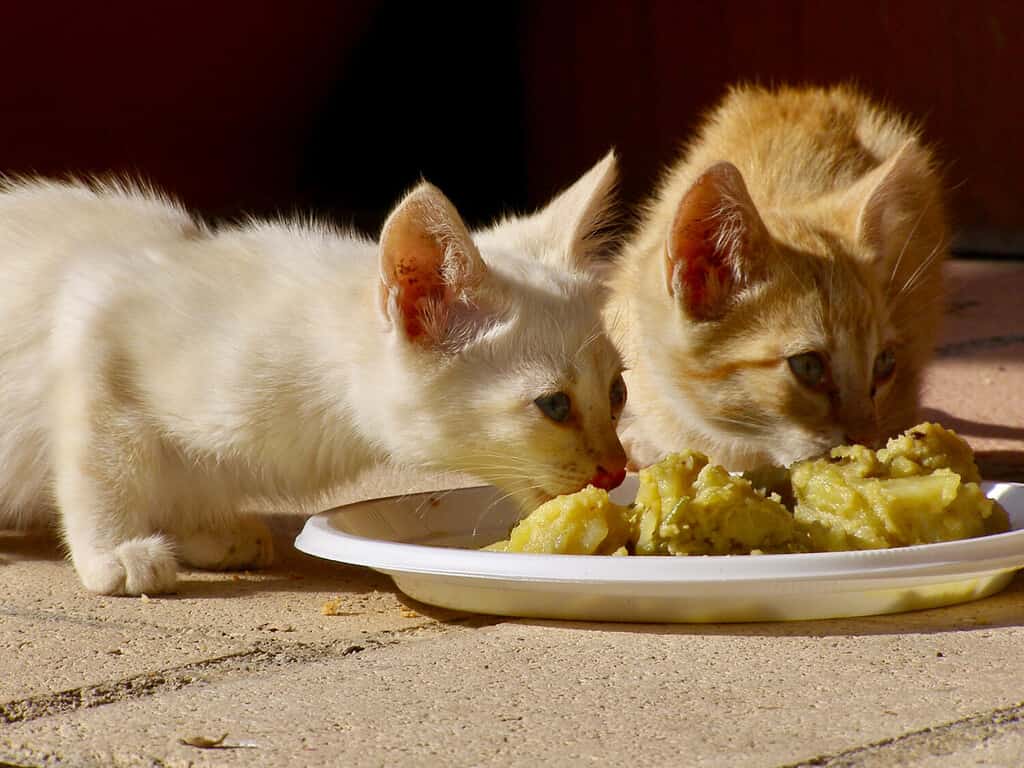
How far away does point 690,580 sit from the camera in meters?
1.88

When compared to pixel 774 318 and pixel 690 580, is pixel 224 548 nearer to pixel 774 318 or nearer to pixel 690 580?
pixel 690 580

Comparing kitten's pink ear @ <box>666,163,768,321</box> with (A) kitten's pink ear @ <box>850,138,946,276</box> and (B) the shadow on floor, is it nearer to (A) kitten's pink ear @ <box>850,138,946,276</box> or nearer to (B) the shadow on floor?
(A) kitten's pink ear @ <box>850,138,946,276</box>

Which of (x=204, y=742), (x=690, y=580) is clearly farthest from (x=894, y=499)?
(x=204, y=742)

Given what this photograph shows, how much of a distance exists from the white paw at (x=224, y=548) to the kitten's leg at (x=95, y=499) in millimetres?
138

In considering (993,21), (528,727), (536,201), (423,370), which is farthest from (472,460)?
(536,201)

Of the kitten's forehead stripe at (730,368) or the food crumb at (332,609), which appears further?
the kitten's forehead stripe at (730,368)

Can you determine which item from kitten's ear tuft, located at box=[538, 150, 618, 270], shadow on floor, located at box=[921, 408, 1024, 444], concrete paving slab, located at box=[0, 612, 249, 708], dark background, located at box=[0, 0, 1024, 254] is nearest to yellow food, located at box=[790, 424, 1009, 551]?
kitten's ear tuft, located at box=[538, 150, 618, 270]

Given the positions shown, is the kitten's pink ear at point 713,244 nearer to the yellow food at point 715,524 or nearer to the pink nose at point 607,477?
the pink nose at point 607,477

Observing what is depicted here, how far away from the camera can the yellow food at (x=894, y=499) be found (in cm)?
205

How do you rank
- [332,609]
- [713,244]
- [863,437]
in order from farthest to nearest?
[713,244], [863,437], [332,609]

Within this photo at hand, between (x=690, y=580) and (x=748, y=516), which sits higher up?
(x=748, y=516)

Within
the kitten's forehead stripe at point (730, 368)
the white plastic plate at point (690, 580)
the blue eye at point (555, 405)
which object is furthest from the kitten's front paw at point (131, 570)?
the kitten's forehead stripe at point (730, 368)

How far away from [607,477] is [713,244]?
2.44ft

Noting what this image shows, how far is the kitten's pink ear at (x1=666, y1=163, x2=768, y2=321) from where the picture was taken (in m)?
2.75
